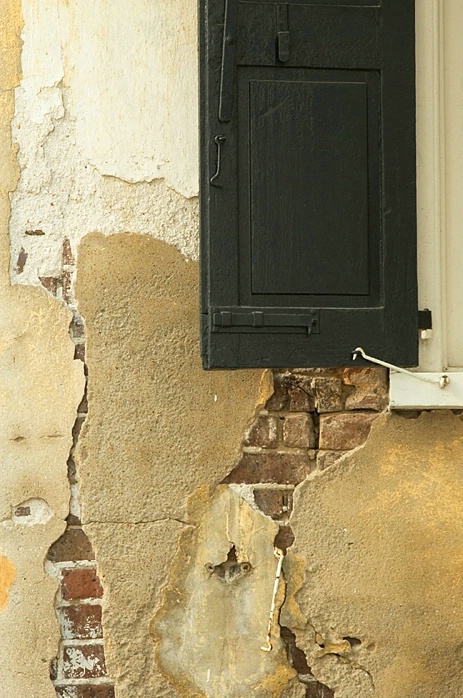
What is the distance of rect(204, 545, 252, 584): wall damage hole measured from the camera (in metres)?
2.47

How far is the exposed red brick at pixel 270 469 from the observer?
2.50 meters

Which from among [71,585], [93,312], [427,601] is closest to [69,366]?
[93,312]

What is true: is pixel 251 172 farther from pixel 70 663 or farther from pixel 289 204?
pixel 70 663

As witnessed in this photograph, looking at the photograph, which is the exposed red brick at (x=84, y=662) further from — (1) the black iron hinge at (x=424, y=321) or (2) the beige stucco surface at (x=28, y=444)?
(1) the black iron hinge at (x=424, y=321)

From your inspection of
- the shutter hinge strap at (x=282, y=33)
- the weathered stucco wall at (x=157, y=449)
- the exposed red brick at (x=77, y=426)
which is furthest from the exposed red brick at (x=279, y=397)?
the shutter hinge strap at (x=282, y=33)

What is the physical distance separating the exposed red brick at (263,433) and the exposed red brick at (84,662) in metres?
0.73

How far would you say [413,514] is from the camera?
2.47 m

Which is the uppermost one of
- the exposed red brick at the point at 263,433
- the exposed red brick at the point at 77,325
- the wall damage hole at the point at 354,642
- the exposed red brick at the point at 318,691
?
the exposed red brick at the point at 77,325

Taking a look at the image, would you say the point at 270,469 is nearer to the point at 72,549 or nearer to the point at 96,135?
the point at 72,549

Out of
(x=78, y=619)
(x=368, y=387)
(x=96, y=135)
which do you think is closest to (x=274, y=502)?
(x=368, y=387)

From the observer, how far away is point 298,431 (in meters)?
2.51

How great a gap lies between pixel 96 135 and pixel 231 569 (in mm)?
1318

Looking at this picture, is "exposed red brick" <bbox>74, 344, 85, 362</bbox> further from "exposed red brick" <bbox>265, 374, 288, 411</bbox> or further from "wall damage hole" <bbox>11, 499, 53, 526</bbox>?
"exposed red brick" <bbox>265, 374, 288, 411</bbox>

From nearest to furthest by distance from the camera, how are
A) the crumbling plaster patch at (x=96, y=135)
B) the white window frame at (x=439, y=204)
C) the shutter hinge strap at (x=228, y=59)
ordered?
the shutter hinge strap at (x=228, y=59), the white window frame at (x=439, y=204), the crumbling plaster patch at (x=96, y=135)
